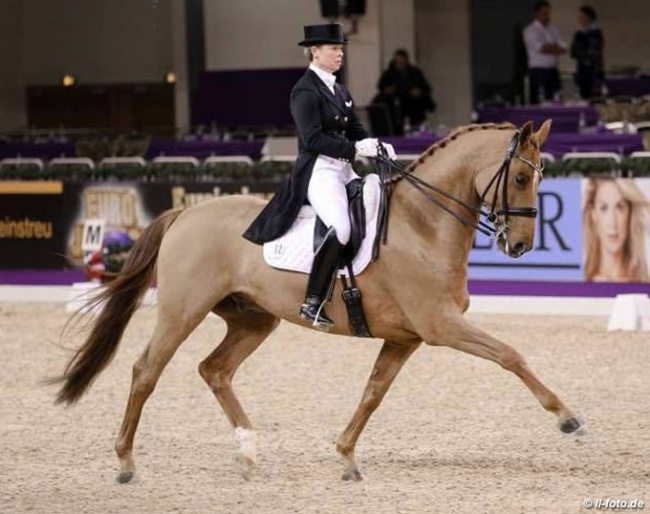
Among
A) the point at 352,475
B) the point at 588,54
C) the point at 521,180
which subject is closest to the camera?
the point at 521,180

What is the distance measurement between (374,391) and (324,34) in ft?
5.65

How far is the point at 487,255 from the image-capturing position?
13.7m

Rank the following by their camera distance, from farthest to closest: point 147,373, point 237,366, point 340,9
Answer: point 340,9
point 237,366
point 147,373

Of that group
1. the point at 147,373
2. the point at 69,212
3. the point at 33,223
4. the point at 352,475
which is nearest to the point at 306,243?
the point at 147,373

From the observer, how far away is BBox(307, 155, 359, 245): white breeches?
287 inches

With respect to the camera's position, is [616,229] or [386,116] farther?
[386,116]

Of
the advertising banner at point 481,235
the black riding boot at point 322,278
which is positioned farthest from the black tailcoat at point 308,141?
the advertising banner at point 481,235

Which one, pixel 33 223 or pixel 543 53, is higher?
pixel 543 53

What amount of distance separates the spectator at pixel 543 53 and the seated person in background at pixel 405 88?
133 centimetres

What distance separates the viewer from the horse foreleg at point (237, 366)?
24.7 ft

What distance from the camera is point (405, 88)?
19.2 m

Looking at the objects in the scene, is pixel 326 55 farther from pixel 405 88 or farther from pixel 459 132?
pixel 405 88

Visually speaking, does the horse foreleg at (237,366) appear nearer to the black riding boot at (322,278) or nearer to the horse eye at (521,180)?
the black riding boot at (322,278)

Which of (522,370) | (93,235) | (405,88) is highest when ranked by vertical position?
(405,88)
